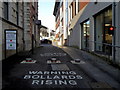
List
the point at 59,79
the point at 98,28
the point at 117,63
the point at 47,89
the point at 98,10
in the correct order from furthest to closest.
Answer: the point at 98,28 < the point at 98,10 < the point at 117,63 < the point at 59,79 < the point at 47,89

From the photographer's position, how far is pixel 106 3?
11172 millimetres

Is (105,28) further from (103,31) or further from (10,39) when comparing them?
(10,39)

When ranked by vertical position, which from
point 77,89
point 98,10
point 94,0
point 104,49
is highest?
point 94,0

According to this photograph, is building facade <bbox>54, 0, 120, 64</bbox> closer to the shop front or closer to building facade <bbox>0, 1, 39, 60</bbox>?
the shop front

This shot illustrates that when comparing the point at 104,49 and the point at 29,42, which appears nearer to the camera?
the point at 104,49

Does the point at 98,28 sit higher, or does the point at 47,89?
the point at 98,28

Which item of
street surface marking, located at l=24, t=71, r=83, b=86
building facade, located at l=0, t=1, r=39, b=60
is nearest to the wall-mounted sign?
building facade, located at l=0, t=1, r=39, b=60

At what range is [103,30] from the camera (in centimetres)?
1331

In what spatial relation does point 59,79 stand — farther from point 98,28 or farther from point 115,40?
point 98,28

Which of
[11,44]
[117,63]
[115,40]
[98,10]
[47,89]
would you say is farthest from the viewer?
[98,10]

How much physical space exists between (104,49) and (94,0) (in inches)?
173

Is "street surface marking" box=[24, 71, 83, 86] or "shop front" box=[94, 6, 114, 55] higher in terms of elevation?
"shop front" box=[94, 6, 114, 55]

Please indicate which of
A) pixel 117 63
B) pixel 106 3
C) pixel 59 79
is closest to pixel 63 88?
pixel 59 79

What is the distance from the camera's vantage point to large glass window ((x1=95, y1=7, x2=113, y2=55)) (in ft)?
37.3
